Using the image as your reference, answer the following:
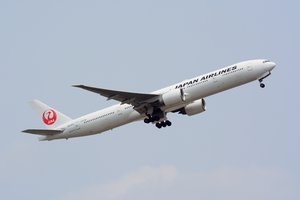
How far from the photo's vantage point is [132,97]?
63.9 meters

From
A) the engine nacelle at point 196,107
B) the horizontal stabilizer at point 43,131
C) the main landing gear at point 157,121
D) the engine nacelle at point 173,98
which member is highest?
the engine nacelle at point 196,107

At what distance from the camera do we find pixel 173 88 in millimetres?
64250

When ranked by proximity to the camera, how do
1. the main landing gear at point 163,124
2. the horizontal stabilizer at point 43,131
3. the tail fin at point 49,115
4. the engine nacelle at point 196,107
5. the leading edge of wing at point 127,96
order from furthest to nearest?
the tail fin at point 49,115, the engine nacelle at point 196,107, the main landing gear at point 163,124, the horizontal stabilizer at point 43,131, the leading edge of wing at point 127,96

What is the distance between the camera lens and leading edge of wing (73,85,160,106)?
2457 inches

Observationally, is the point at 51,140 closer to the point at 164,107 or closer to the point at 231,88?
the point at 164,107

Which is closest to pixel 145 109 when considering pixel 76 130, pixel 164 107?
pixel 164 107

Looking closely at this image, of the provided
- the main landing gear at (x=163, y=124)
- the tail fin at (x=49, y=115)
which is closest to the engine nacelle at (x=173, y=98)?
the main landing gear at (x=163, y=124)

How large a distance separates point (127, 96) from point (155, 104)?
2.61 meters

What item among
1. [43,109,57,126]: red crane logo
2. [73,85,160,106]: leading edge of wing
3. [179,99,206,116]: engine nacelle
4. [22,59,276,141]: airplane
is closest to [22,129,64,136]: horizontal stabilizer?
[22,59,276,141]: airplane

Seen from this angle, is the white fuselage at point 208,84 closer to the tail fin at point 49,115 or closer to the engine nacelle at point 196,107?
the engine nacelle at point 196,107

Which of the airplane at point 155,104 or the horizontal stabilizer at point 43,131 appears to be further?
the horizontal stabilizer at point 43,131

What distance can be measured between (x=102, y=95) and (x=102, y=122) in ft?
10.9

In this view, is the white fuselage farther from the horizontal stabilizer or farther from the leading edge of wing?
the horizontal stabilizer

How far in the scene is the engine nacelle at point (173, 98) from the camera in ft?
206
